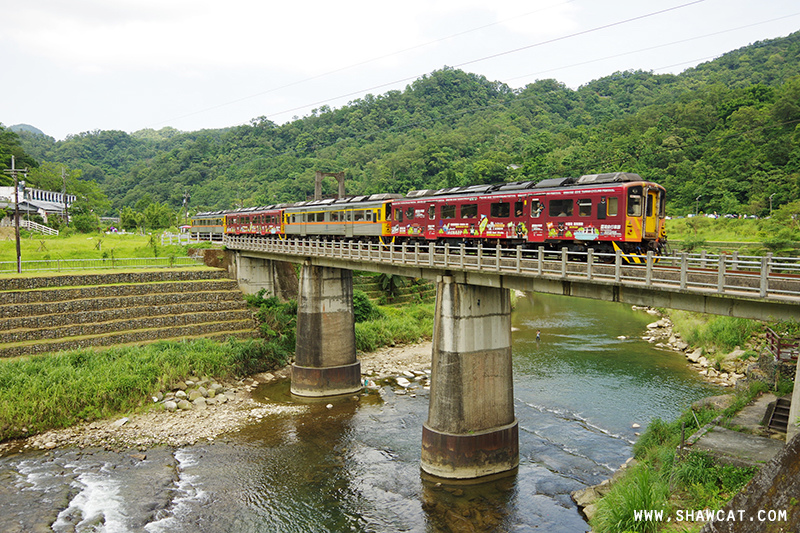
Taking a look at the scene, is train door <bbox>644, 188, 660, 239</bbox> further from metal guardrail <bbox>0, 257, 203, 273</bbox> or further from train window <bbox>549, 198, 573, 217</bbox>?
metal guardrail <bbox>0, 257, 203, 273</bbox>

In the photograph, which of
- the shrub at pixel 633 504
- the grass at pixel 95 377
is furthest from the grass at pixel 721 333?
the grass at pixel 95 377

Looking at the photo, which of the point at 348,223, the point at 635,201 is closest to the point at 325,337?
the point at 348,223

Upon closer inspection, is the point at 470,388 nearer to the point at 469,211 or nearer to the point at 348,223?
the point at 469,211

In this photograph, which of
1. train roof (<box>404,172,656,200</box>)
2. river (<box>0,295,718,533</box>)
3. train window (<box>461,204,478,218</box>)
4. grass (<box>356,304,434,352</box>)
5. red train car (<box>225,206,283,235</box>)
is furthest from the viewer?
red train car (<box>225,206,283,235</box>)

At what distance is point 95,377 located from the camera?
26188mm

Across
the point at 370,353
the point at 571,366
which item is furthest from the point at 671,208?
the point at 370,353

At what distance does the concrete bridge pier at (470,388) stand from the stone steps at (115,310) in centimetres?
1992

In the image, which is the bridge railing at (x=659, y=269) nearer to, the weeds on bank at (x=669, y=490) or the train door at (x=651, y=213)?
the train door at (x=651, y=213)

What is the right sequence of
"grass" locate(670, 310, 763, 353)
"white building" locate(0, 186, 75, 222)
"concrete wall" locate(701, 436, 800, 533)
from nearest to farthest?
"concrete wall" locate(701, 436, 800, 533), "grass" locate(670, 310, 763, 353), "white building" locate(0, 186, 75, 222)

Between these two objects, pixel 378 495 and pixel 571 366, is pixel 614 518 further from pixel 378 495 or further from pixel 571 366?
pixel 571 366

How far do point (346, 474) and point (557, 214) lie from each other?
43.3 ft

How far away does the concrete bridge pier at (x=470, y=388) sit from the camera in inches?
755

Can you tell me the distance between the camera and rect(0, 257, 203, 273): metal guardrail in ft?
124

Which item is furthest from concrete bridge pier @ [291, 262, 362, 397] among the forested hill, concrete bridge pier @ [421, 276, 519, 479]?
the forested hill
